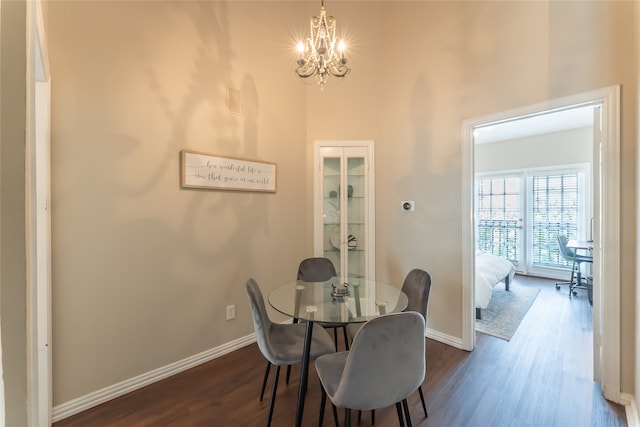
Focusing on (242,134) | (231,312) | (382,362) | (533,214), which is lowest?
(231,312)

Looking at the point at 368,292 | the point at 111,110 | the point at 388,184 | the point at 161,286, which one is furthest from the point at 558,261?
the point at 111,110

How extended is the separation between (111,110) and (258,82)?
4.51 ft

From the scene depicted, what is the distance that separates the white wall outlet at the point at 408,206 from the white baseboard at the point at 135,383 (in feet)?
6.98

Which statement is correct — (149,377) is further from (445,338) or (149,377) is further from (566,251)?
(566,251)

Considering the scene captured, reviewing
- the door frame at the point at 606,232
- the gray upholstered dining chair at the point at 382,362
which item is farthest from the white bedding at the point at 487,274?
the gray upholstered dining chair at the point at 382,362

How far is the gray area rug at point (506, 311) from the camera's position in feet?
10.2

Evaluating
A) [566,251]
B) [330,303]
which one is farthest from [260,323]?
[566,251]

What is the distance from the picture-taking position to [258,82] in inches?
113

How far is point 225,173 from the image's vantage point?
2582 mm

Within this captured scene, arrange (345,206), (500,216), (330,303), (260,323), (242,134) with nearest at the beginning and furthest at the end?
(260,323) < (330,303) < (242,134) < (345,206) < (500,216)

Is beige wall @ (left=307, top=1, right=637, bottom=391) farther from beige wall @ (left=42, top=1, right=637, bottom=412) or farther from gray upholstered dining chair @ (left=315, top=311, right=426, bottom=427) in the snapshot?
gray upholstered dining chair @ (left=315, top=311, right=426, bottom=427)

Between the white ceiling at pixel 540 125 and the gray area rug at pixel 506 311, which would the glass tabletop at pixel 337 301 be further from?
the white ceiling at pixel 540 125

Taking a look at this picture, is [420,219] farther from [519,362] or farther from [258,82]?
[258,82]

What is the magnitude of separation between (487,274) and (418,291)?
2.19 metres
